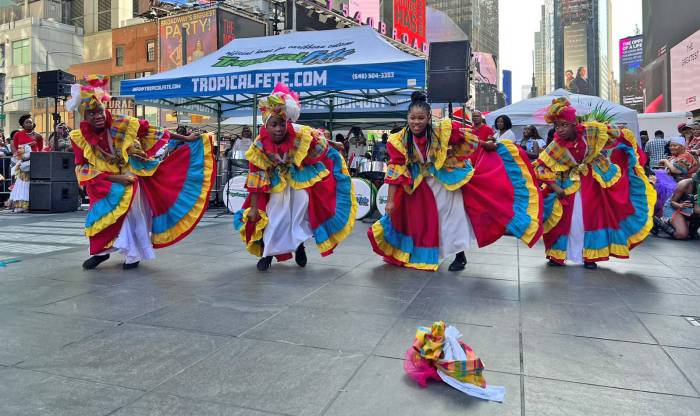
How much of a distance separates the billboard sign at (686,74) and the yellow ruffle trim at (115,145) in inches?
1317

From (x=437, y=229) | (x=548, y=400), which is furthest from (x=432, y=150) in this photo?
(x=548, y=400)

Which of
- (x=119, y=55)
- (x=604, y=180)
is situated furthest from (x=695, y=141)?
(x=119, y=55)

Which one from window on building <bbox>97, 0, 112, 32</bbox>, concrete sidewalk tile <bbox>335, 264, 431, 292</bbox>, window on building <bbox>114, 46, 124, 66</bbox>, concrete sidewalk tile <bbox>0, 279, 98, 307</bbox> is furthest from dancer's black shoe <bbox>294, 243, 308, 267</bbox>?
window on building <bbox>97, 0, 112, 32</bbox>

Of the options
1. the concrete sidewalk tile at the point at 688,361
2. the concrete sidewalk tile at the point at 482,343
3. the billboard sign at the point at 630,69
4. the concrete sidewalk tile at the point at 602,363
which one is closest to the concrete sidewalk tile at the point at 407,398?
the concrete sidewalk tile at the point at 482,343

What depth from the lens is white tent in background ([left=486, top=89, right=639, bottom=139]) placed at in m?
13.3

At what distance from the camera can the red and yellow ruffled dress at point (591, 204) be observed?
18.9 feet

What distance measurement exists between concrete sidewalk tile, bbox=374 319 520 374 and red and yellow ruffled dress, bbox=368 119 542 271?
6.57 feet

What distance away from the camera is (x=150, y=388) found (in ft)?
8.23

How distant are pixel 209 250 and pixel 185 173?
1249 millimetres

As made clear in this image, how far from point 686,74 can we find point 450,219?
34.6m

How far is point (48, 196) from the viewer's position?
39.8 feet

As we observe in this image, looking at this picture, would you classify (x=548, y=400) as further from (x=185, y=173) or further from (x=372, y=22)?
(x=372, y=22)

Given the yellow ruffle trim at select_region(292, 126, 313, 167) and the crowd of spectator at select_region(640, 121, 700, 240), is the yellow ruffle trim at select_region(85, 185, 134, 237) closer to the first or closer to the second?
the yellow ruffle trim at select_region(292, 126, 313, 167)

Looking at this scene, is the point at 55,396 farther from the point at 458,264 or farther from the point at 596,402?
the point at 458,264
